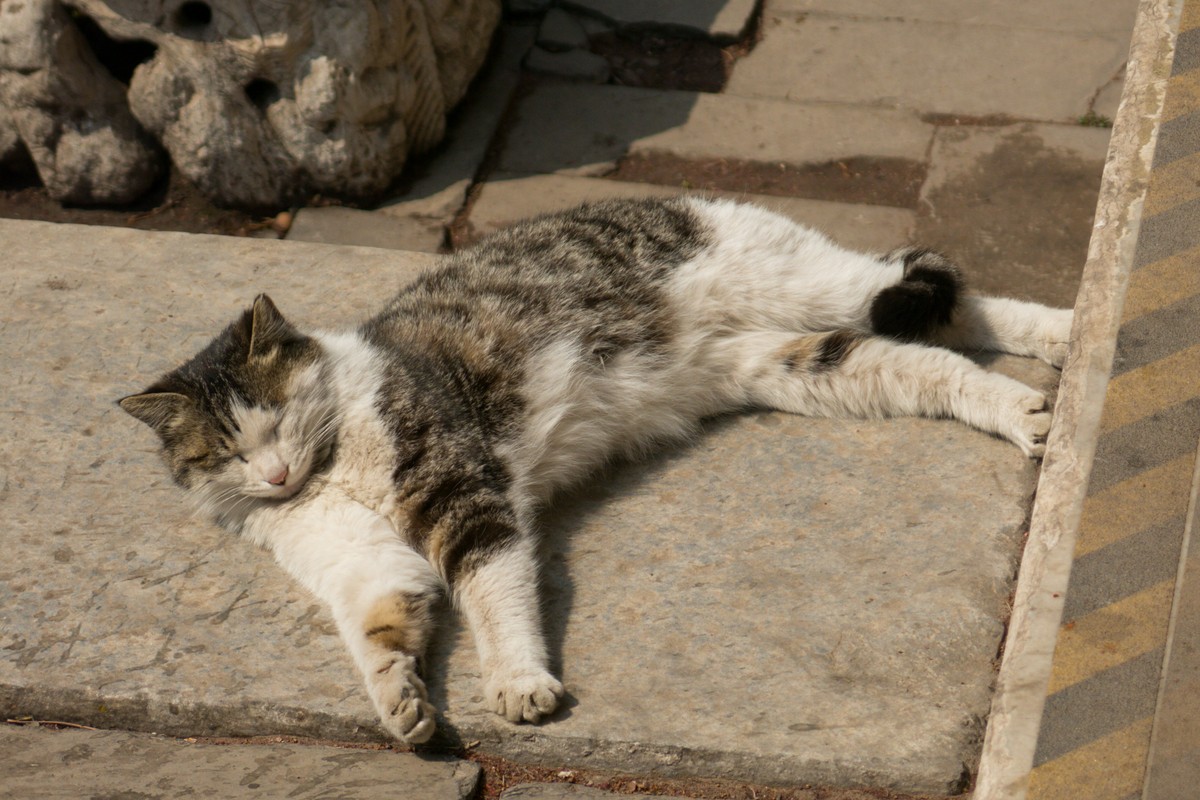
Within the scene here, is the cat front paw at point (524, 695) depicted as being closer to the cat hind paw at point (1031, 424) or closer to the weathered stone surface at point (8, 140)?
the cat hind paw at point (1031, 424)

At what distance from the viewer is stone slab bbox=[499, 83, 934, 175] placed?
5.75 metres

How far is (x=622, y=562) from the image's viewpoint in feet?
11.0

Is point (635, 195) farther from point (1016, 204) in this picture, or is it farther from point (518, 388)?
point (518, 388)

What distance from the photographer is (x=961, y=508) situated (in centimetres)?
340

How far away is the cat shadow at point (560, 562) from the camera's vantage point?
9.80 ft

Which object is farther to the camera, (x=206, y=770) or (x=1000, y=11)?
(x=1000, y=11)

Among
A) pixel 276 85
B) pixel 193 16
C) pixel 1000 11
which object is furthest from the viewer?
pixel 1000 11

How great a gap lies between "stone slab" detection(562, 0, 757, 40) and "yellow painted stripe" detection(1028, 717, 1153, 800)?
4822 mm

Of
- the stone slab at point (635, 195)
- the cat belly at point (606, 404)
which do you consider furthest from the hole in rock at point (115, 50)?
the cat belly at point (606, 404)

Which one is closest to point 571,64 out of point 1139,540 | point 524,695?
point 524,695

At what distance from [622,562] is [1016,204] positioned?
2.96 metres

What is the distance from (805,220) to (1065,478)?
8.44 ft

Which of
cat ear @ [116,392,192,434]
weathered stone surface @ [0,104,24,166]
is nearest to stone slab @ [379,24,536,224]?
weathered stone surface @ [0,104,24,166]

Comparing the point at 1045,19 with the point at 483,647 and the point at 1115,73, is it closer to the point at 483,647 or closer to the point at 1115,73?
the point at 1115,73
